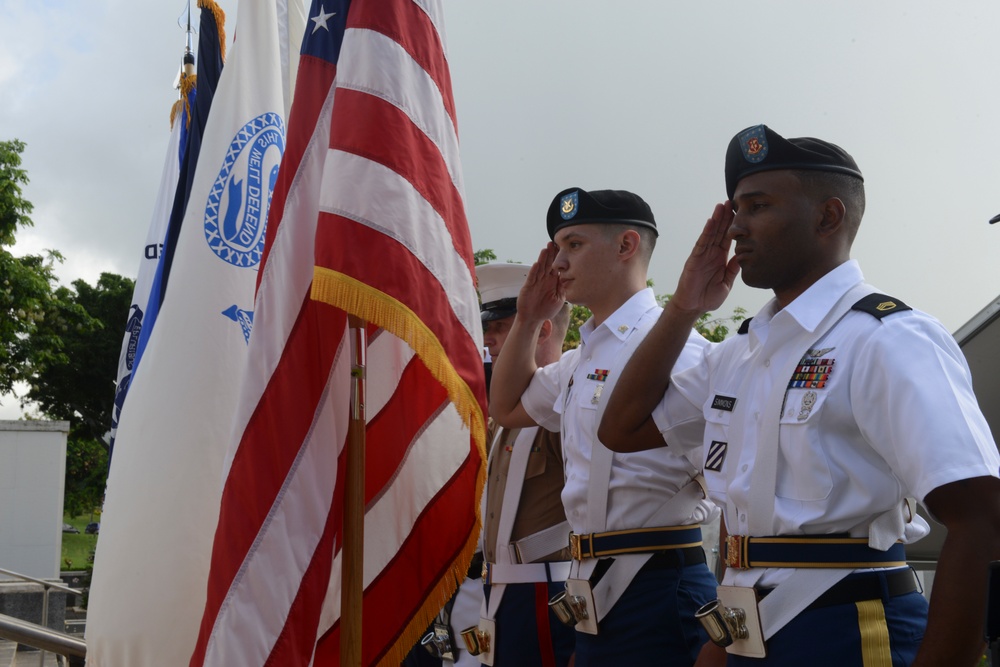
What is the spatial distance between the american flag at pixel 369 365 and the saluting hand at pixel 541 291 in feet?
2.09

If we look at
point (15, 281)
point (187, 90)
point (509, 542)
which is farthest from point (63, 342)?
point (509, 542)

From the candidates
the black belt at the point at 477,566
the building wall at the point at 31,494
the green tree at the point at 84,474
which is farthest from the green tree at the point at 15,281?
the black belt at the point at 477,566

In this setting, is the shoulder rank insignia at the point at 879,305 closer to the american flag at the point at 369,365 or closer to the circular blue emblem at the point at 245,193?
the american flag at the point at 369,365

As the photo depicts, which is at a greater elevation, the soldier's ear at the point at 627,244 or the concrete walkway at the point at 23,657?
the soldier's ear at the point at 627,244

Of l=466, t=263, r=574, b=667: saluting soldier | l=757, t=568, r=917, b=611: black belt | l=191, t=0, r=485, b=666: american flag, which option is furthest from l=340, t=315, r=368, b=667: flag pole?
l=757, t=568, r=917, b=611: black belt

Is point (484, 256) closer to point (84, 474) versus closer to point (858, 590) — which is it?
point (858, 590)

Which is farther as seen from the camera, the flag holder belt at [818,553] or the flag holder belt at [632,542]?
the flag holder belt at [632,542]

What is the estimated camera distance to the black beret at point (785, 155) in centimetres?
249

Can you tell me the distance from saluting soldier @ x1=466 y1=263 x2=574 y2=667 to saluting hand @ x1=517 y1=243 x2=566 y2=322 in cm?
43

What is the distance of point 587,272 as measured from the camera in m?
3.89

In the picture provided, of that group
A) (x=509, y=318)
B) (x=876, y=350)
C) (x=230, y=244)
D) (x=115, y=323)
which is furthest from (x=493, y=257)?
(x=115, y=323)

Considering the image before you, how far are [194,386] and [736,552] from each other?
2368mm

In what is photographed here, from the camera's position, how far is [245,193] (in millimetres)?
4359

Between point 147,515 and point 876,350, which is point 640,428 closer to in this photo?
point 876,350
